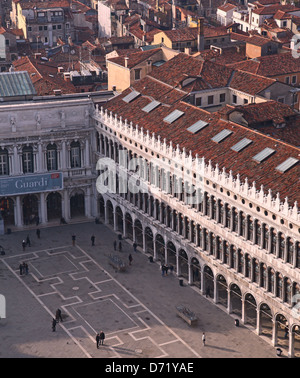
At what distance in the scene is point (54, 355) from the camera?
9125 centimetres

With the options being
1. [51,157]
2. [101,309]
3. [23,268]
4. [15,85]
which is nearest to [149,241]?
[23,268]

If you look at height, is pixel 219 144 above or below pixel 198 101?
above

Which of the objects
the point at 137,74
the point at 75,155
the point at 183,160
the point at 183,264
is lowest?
the point at 183,264

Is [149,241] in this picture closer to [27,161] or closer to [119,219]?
[119,219]

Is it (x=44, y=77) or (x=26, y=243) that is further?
(x=44, y=77)

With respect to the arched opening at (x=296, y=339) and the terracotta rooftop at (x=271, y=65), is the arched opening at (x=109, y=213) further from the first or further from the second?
the arched opening at (x=296, y=339)

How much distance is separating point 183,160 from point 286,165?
1340cm

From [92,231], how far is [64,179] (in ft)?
23.7

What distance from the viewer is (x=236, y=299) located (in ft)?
332

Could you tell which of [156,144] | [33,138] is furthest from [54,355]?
[33,138]

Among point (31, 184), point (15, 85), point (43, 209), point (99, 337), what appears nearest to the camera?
point (99, 337)

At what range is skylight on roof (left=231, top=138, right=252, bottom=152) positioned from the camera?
9887 centimetres

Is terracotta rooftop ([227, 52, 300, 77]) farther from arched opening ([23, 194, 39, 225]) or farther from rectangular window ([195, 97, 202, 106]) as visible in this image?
arched opening ([23, 194, 39, 225])

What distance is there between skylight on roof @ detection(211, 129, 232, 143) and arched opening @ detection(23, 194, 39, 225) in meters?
28.7
